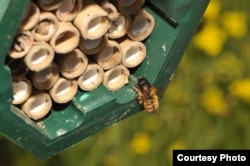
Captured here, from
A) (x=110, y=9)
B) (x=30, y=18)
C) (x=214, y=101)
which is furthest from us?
(x=214, y=101)

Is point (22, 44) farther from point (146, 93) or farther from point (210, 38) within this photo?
point (210, 38)

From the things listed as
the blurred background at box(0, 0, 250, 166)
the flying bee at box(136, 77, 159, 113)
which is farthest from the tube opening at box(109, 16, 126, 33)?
the blurred background at box(0, 0, 250, 166)

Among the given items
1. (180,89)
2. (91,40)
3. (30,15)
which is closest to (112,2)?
(91,40)

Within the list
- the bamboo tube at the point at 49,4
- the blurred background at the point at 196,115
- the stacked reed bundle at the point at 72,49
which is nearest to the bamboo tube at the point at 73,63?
the stacked reed bundle at the point at 72,49

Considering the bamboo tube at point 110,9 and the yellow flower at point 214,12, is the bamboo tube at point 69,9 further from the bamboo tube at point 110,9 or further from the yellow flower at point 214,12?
the yellow flower at point 214,12

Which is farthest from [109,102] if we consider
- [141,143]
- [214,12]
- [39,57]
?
[214,12]

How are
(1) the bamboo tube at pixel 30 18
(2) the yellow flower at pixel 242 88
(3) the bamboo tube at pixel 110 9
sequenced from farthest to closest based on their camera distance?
(2) the yellow flower at pixel 242 88 < (3) the bamboo tube at pixel 110 9 < (1) the bamboo tube at pixel 30 18

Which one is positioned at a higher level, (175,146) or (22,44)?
(22,44)
